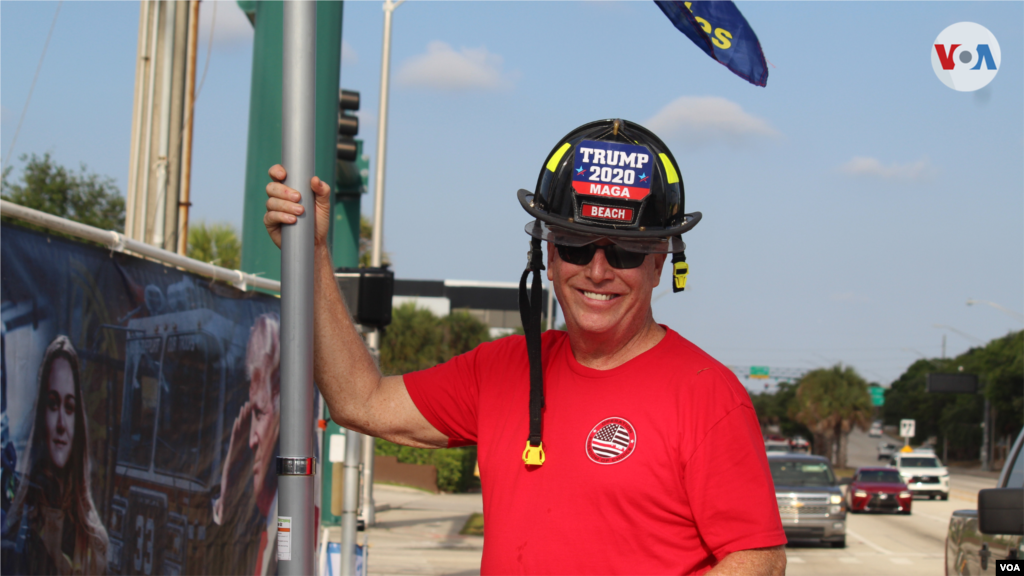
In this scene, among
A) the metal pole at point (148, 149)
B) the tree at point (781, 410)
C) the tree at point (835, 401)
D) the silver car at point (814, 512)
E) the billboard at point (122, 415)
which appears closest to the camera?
the billboard at point (122, 415)

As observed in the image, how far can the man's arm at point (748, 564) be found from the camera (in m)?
2.28

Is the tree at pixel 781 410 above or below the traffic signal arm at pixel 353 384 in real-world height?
below

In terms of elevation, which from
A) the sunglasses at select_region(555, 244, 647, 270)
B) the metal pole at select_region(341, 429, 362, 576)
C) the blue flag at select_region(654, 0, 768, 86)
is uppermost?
the blue flag at select_region(654, 0, 768, 86)

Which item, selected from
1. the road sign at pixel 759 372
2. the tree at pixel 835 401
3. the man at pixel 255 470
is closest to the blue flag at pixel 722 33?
the man at pixel 255 470

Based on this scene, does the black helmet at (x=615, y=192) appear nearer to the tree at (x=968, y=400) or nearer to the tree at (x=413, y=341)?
the tree at (x=413, y=341)

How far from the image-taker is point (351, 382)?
2971 mm

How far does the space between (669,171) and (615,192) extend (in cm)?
19

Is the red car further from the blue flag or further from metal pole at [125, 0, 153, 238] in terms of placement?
the blue flag

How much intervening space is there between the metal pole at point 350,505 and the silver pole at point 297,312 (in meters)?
5.20

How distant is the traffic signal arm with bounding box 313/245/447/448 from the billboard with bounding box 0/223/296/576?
3.81 ft

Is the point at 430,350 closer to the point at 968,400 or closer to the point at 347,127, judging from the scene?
the point at 347,127

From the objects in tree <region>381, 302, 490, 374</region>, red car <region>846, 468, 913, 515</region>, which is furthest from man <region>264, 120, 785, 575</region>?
tree <region>381, 302, 490, 374</region>

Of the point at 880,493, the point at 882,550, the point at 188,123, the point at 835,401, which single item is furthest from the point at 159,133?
the point at 835,401

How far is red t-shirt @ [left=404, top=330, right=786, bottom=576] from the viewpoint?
7.72 ft
